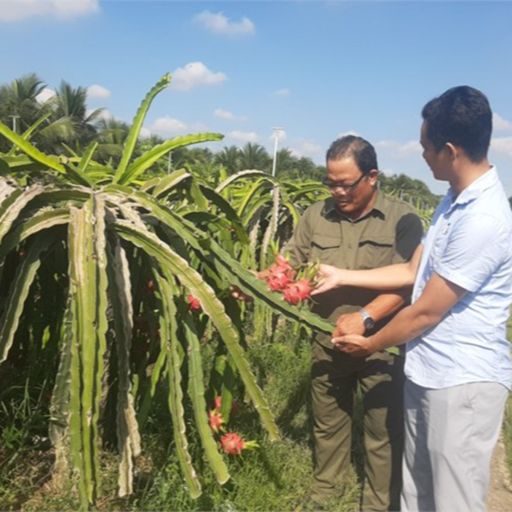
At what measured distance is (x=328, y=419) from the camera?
9.11 feet

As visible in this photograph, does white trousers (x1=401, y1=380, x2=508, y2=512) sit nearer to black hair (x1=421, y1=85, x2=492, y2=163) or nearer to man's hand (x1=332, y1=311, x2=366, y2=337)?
man's hand (x1=332, y1=311, x2=366, y2=337)

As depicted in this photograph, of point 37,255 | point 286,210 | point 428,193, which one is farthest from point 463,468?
point 428,193

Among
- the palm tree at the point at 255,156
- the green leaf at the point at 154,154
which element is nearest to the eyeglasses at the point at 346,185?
the green leaf at the point at 154,154

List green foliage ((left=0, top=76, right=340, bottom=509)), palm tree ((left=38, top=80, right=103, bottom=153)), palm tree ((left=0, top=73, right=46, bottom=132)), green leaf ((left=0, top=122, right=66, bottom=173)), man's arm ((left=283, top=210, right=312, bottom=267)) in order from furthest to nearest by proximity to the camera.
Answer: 1. palm tree ((left=38, top=80, right=103, bottom=153))
2. palm tree ((left=0, top=73, right=46, bottom=132))
3. man's arm ((left=283, top=210, right=312, bottom=267))
4. green leaf ((left=0, top=122, right=66, bottom=173))
5. green foliage ((left=0, top=76, right=340, bottom=509))

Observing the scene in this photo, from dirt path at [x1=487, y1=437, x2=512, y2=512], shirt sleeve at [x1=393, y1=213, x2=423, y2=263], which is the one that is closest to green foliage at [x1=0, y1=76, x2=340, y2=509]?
shirt sleeve at [x1=393, y1=213, x2=423, y2=263]

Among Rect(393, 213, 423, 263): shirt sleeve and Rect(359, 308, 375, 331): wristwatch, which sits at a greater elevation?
Rect(393, 213, 423, 263): shirt sleeve

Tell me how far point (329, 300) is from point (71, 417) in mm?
1355

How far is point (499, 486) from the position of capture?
3275mm

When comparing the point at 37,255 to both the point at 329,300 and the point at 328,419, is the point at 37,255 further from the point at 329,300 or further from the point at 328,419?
the point at 328,419

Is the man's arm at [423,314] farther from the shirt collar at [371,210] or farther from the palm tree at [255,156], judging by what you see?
the palm tree at [255,156]

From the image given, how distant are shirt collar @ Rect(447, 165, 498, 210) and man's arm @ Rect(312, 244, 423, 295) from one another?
0.57 meters

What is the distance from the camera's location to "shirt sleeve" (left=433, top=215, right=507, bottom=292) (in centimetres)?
166

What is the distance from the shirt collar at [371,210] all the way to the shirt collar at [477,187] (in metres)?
0.76

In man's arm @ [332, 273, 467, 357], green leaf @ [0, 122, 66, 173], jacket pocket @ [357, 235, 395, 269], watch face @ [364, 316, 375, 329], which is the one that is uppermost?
green leaf @ [0, 122, 66, 173]
